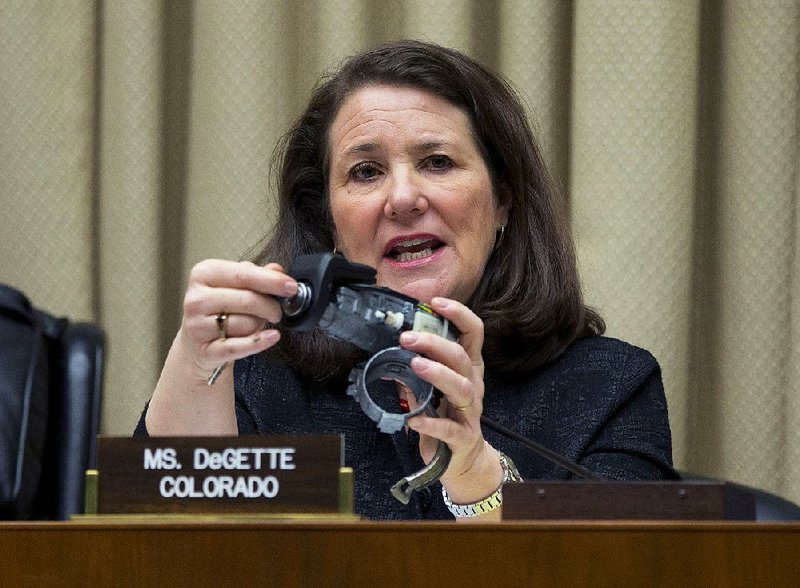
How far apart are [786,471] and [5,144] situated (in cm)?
150

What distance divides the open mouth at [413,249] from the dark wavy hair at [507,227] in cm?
12

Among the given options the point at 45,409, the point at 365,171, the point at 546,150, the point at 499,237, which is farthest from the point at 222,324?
the point at 546,150

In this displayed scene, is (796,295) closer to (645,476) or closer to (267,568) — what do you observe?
(645,476)

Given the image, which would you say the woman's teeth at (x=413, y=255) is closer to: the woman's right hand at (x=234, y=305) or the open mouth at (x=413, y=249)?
the open mouth at (x=413, y=249)

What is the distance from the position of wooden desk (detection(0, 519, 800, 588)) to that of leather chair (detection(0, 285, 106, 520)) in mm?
749

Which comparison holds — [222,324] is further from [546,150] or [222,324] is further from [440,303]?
[546,150]

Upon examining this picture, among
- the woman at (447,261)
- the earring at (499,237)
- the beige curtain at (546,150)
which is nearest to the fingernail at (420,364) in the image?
the woman at (447,261)

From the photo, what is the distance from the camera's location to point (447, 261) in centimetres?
161

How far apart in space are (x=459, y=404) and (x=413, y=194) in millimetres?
560

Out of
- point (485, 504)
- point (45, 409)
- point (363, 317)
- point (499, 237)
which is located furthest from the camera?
point (499, 237)

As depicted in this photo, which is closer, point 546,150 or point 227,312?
point 227,312

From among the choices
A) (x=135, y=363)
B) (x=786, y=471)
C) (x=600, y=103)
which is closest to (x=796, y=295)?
(x=786, y=471)

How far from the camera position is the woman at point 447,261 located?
1.56 meters

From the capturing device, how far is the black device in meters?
1.00
